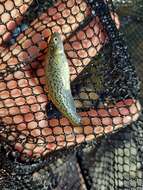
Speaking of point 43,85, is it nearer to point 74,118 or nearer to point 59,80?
point 59,80

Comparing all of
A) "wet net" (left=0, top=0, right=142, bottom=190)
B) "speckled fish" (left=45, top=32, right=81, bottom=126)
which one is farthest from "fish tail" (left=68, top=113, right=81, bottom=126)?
"wet net" (left=0, top=0, right=142, bottom=190)

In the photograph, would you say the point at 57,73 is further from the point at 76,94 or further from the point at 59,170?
the point at 59,170

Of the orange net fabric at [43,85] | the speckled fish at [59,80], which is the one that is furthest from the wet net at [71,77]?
the speckled fish at [59,80]

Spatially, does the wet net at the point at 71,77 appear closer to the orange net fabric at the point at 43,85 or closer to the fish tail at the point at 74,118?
the orange net fabric at the point at 43,85

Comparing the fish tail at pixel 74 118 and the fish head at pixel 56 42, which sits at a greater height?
the fish head at pixel 56 42

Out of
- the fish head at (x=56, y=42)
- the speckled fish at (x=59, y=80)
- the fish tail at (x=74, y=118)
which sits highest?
the fish head at (x=56, y=42)

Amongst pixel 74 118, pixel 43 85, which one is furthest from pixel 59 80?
pixel 74 118
